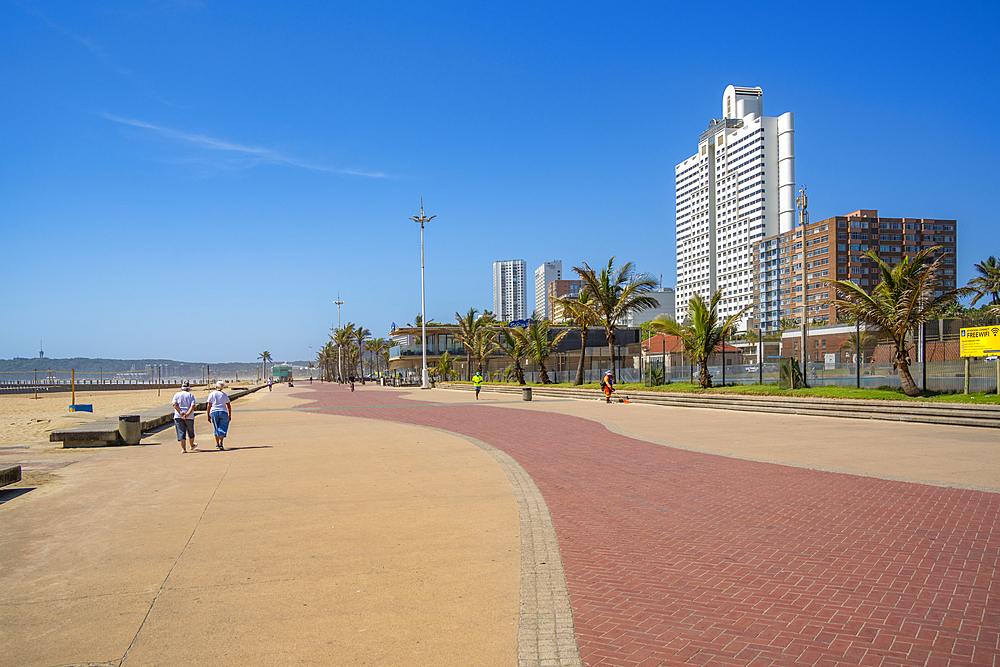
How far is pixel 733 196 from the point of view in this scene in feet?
549

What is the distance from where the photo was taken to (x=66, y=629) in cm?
414

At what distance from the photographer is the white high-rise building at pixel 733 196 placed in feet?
518

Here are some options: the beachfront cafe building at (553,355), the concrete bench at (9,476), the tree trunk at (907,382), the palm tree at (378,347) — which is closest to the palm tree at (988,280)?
the beachfront cafe building at (553,355)

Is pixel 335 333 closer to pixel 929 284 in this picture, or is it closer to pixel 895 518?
pixel 929 284

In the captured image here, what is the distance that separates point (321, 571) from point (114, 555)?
205cm

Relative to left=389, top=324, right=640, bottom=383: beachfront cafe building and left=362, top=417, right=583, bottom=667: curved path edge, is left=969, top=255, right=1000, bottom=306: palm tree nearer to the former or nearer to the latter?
left=389, top=324, right=640, bottom=383: beachfront cafe building

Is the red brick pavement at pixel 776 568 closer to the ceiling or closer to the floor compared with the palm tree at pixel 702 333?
closer to the floor

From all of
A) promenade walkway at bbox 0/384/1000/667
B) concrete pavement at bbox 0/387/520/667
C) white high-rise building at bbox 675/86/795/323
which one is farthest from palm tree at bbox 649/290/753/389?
white high-rise building at bbox 675/86/795/323

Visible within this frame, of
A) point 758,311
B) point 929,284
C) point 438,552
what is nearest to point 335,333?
point 758,311

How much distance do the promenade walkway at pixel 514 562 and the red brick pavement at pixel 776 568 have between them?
0.02 metres

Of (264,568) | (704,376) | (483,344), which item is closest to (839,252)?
(483,344)

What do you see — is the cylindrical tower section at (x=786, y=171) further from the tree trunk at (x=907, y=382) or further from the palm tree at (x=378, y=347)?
the tree trunk at (x=907, y=382)

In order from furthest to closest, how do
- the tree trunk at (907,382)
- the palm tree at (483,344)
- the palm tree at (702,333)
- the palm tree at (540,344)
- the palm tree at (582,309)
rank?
1. the palm tree at (483,344)
2. the palm tree at (540,344)
3. the palm tree at (582,309)
4. the palm tree at (702,333)
5. the tree trunk at (907,382)

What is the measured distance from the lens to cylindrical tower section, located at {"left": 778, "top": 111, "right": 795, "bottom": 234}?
155 meters
